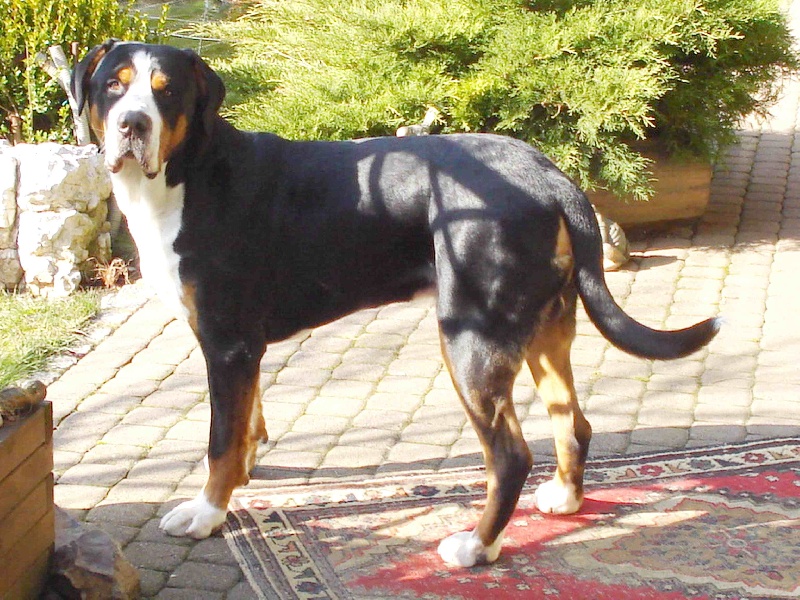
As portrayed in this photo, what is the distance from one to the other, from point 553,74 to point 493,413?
3704 millimetres

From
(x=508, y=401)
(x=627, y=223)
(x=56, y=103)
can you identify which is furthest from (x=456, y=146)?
(x=56, y=103)

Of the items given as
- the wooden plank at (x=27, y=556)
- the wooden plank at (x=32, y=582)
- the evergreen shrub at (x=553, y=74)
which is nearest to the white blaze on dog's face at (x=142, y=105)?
the wooden plank at (x=27, y=556)

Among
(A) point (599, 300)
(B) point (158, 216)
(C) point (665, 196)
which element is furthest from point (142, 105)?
(C) point (665, 196)

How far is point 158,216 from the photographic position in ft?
11.6

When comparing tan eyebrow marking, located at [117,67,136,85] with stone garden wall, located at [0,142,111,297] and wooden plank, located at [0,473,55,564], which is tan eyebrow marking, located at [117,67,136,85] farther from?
stone garden wall, located at [0,142,111,297]

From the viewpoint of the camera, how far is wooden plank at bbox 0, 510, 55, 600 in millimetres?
3010

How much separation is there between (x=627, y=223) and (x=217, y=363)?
420 centimetres

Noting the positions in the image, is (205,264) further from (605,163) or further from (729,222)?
(729,222)

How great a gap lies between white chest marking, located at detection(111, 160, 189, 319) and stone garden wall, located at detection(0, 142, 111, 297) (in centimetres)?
281

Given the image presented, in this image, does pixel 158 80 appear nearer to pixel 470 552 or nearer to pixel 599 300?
pixel 599 300

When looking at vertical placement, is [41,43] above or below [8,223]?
above

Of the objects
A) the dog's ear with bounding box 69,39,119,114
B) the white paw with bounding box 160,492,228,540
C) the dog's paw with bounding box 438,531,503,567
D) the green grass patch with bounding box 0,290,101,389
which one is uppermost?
the dog's ear with bounding box 69,39,119,114

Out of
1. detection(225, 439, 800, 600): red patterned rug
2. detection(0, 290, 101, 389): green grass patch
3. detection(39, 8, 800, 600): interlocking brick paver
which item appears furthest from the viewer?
detection(0, 290, 101, 389): green grass patch

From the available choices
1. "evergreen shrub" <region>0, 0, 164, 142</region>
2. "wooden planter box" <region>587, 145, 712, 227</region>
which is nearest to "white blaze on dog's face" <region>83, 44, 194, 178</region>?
"evergreen shrub" <region>0, 0, 164, 142</region>
